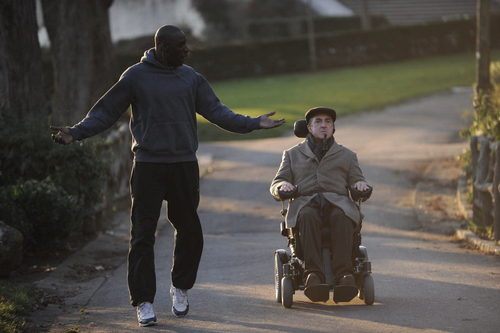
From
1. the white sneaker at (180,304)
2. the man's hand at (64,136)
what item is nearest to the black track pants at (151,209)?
the white sneaker at (180,304)

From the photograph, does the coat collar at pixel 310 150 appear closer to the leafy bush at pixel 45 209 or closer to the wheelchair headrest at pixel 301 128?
the wheelchair headrest at pixel 301 128

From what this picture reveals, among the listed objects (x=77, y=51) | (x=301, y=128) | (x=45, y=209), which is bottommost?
(x=45, y=209)

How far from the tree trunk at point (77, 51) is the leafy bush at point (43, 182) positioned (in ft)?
16.3

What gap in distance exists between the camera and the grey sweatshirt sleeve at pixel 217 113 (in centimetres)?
585

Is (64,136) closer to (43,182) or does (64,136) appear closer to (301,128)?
(301,128)

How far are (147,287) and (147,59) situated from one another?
1.58 meters

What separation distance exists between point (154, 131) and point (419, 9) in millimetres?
49535

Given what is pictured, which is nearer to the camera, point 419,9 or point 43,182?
point 43,182

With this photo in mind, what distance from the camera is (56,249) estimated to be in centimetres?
909

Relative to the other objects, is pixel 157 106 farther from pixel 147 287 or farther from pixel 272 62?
pixel 272 62

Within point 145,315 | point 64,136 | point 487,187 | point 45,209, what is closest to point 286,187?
point 145,315

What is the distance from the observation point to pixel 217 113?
5926 mm

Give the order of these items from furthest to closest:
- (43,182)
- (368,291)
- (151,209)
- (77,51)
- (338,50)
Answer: (338,50), (77,51), (43,182), (368,291), (151,209)

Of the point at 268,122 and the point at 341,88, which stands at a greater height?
the point at 341,88
